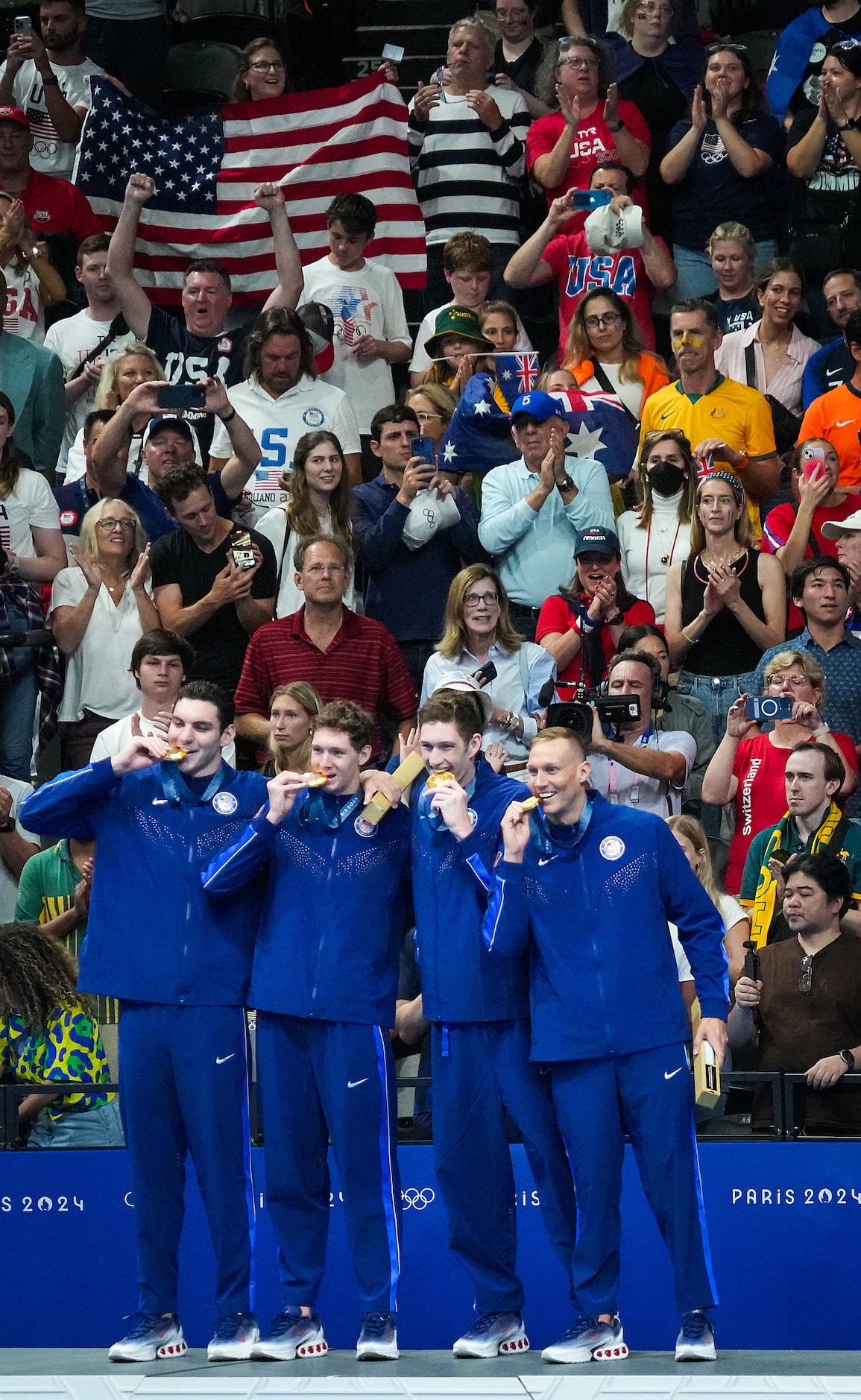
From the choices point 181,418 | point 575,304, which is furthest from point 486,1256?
point 575,304

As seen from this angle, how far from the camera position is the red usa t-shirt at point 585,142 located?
11078 mm

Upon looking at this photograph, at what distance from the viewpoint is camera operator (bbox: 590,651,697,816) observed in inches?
313

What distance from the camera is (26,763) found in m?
8.59

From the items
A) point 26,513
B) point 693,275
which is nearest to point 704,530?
point 693,275

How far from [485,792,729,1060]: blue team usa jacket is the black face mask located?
10.5 ft

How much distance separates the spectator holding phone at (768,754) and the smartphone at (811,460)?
47.8 inches

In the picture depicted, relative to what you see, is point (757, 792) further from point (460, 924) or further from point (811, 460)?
point (460, 924)

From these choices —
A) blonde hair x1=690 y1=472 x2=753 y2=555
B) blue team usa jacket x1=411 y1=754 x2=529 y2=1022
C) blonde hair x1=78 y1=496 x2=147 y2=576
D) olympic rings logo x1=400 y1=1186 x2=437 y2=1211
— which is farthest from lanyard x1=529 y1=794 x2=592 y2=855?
blonde hair x1=78 y1=496 x2=147 y2=576

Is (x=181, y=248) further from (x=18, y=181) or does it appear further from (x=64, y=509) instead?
(x=64, y=509)

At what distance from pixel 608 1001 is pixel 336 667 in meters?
2.84

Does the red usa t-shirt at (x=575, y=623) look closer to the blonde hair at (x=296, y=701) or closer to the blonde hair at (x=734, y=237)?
the blonde hair at (x=296, y=701)

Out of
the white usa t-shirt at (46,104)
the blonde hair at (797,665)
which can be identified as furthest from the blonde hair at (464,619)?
the white usa t-shirt at (46,104)

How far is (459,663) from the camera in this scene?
27.2 ft

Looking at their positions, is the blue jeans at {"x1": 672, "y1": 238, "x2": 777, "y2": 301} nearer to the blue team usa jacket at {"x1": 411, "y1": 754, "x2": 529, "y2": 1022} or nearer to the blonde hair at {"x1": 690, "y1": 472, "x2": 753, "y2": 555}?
the blonde hair at {"x1": 690, "y1": 472, "x2": 753, "y2": 555}
